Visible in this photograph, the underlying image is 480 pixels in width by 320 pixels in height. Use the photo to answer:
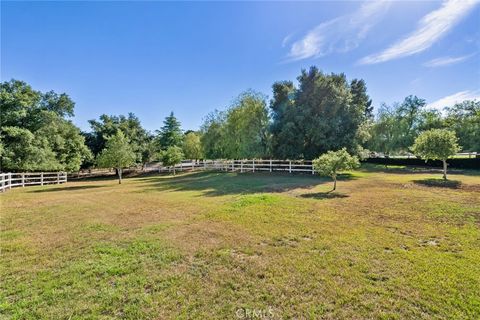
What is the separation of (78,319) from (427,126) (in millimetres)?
41284

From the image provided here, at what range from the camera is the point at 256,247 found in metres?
4.86

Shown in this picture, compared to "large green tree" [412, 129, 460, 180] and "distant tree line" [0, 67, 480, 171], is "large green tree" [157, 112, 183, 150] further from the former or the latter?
"large green tree" [412, 129, 460, 180]

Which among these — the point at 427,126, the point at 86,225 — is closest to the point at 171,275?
the point at 86,225

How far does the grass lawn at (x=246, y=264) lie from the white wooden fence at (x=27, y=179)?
11597 mm

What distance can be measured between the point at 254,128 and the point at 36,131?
822 inches

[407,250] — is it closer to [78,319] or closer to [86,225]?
[78,319]

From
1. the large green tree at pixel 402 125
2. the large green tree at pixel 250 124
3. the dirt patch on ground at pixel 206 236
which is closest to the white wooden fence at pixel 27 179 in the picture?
the dirt patch on ground at pixel 206 236

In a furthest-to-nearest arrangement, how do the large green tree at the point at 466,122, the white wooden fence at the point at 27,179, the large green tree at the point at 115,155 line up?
1. the large green tree at the point at 466,122
2. the large green tree at the point at 115,155
3. the white wooden fence at the point at 27,179

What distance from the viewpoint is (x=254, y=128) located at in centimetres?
2706

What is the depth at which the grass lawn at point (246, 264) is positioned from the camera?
3023 millimetres

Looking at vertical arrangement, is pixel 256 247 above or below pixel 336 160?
below

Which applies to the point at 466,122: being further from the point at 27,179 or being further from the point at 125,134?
the point at 27,179

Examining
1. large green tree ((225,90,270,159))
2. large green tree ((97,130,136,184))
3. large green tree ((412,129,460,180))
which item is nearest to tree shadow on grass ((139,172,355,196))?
large green tree ((97,130,136,184))

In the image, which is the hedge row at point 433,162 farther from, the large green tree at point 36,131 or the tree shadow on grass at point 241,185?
the large green tree at point 36,131
